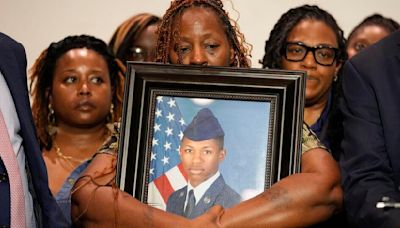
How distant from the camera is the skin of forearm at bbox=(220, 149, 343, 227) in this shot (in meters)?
2.44

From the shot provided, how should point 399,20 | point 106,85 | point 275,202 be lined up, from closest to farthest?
1. point 275,202
2. point 106,85
3. point 399,20

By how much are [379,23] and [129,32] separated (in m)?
1.07

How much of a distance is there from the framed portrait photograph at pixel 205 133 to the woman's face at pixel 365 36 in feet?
4.35

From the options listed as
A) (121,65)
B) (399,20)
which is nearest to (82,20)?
(121,65)

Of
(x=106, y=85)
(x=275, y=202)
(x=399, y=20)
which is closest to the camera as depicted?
(x=275, y=202)

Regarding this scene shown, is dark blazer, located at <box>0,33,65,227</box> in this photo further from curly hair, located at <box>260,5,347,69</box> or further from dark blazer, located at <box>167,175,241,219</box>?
curly hair, located at <box>260,5,347,69</box>

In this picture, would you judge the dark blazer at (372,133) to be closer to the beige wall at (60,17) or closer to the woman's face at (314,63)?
the woman's face at (314,63)

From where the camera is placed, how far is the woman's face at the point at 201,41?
9.10 feet

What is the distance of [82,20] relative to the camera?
4.23m

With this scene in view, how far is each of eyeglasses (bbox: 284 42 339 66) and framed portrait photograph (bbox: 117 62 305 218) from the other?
0.76 metres

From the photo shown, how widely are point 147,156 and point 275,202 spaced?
36 centimetres

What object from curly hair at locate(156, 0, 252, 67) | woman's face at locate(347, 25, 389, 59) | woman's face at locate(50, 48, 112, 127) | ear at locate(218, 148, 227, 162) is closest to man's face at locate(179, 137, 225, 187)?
ear at locate(218, 148, 227, 162)

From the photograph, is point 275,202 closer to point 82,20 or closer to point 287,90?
point 287,90

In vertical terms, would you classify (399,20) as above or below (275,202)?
above
